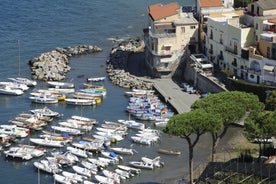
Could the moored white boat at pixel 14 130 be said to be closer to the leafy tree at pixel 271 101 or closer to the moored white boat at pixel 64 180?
the moored white boat at pixel 64 180

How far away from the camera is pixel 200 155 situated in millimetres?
71500

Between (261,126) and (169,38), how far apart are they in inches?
1299

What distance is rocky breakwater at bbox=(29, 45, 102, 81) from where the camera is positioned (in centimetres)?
9781

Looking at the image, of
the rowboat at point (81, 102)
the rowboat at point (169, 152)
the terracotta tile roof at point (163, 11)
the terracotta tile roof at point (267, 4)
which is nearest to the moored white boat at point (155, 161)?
the rowboat at point (169, 152)

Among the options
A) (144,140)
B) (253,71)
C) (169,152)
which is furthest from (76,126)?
(253,71)

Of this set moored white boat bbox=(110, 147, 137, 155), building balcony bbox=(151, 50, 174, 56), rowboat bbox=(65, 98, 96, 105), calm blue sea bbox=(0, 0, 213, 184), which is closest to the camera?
calm blue sea bbox=(0, 0, 213, 184)

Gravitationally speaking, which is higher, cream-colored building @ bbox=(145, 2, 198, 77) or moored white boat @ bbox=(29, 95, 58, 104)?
cream-colored building @ bbox=(145, 2, 198, 77)

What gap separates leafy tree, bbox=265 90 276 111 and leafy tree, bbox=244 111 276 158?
11216 millimetres

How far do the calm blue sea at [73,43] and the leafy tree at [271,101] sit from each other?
8054mm

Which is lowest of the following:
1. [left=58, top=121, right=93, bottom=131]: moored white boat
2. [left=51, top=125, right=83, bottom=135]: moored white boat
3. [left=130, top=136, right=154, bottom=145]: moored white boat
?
[left=130, top=136, right=154, bottom=145]: moored white boat

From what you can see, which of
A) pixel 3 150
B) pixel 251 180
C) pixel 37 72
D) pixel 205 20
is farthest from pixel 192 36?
pixel 251 180

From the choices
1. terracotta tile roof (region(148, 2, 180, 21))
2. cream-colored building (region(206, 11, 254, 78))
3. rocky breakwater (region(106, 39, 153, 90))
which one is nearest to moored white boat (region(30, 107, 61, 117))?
rocky breakwater (region(106, 39, 153, 90))

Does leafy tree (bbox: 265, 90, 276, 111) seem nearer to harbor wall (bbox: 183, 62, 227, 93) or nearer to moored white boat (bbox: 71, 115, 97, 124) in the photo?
harbor wall (bbox: 183, 62, 227, 93)

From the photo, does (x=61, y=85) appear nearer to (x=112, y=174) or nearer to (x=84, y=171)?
(x=84, y=171)
